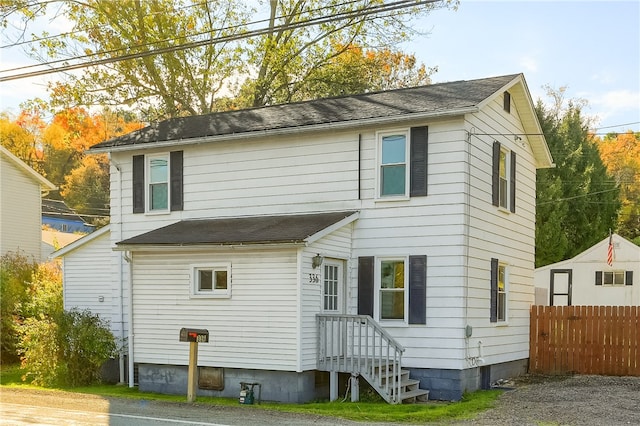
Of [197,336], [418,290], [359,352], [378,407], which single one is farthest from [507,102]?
[197,336]

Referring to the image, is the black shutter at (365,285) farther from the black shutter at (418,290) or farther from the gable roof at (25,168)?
the gable roof at (25,168)

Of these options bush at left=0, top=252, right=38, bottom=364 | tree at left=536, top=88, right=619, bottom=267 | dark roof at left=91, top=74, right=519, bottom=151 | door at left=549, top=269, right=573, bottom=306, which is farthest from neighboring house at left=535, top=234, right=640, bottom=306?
bush at left=0, top=252, right=38, bottom=364

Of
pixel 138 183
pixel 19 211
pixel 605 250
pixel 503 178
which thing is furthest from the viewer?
pixel 19 211

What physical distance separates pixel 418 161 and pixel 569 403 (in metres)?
5.58

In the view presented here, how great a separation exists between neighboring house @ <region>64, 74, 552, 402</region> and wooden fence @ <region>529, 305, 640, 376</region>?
1.36m

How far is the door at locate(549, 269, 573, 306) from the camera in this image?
103 feet

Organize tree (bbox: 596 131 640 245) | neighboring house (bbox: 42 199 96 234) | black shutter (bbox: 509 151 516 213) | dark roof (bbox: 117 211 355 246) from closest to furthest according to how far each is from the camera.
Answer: dark roof (bbox: 117 211 355 246)
black shutter (bbox: 509 151 516 213)
tree (bbox: 596 131 640 245)
neighboring house (bbox: 42 199 96 234)

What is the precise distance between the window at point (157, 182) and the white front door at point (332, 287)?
16.0 ft

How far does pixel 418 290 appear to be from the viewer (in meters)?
15.2

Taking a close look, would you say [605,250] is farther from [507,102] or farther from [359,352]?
[359,352]

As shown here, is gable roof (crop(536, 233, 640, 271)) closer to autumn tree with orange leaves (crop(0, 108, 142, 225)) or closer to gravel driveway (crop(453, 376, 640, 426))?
gravel driveway (crop(453, 376, 640, 426))

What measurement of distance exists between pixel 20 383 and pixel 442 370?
1067cm

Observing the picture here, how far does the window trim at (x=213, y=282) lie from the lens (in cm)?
1522

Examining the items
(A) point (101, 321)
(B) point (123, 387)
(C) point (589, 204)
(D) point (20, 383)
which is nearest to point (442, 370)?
(B) point (123, 387)
